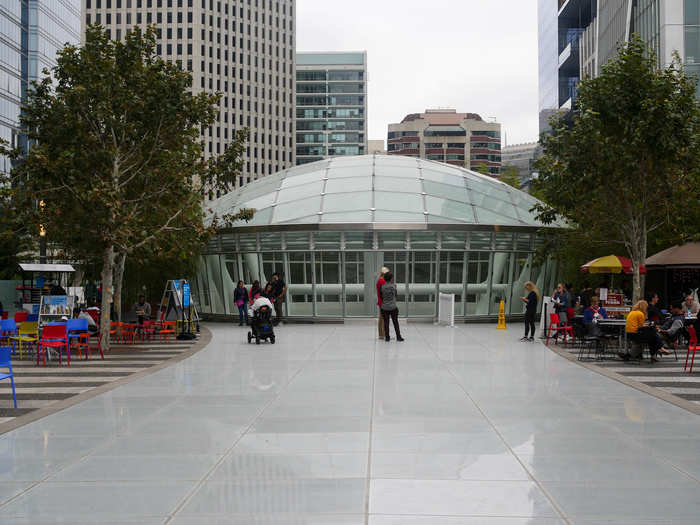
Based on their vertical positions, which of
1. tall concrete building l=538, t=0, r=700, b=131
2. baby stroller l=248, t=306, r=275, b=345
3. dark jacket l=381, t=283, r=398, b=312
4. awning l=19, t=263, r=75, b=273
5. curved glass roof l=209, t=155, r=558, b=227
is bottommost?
baby stroller l=248, t=306, r=275, b=345

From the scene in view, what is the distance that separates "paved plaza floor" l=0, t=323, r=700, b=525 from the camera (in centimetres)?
559

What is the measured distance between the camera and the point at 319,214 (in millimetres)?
30109

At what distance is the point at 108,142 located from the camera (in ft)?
64.0

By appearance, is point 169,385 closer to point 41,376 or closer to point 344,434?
point 41,376

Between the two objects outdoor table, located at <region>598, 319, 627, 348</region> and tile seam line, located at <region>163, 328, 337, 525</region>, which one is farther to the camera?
outdoor table, located at <region>598, 319, 627, 348</region>

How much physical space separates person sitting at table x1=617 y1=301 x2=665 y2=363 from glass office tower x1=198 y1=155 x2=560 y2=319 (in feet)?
39.8

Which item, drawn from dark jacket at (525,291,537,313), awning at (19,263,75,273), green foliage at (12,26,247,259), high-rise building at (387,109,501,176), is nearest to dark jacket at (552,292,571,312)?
dark jacket at (525,291,537,313)

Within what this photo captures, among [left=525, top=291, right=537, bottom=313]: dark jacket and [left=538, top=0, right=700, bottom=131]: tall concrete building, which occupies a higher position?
[left=538, top=0, right=700, bottom=131]: tall concrete building

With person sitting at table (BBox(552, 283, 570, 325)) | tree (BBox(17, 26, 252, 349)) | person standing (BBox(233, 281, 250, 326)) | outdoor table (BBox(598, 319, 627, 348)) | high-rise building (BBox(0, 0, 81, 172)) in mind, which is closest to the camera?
outdoor table (BBox(598, 319, 627, 348))

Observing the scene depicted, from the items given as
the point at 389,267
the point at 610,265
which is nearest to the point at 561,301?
the point at 610,265

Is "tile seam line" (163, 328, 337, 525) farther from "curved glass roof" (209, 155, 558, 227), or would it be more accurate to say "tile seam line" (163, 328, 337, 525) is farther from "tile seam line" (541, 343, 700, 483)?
"curved glass roof" (209, 155, 558, 227)

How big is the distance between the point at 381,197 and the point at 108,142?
14.1 m

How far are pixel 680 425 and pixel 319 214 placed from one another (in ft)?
72.8

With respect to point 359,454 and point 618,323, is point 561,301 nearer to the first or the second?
point 618,323
